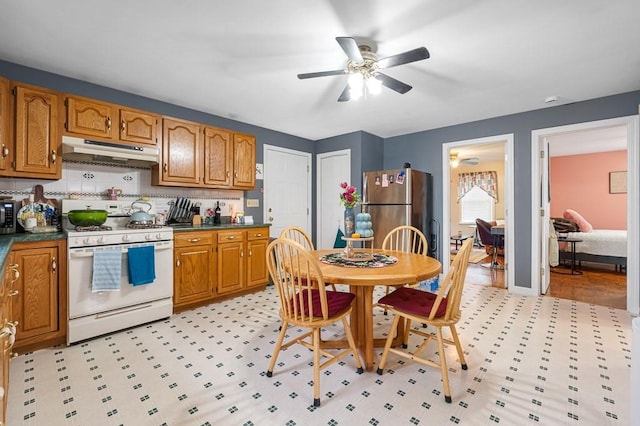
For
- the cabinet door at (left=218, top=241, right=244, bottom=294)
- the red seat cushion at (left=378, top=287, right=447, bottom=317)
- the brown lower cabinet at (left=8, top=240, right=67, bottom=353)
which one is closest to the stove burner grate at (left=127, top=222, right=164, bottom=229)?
the brown lower cabinet at (left=8, top=240, right=67, bottom=353)

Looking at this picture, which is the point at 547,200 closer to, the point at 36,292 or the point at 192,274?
the point at 192,274

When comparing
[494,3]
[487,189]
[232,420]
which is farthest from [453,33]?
[487,189]

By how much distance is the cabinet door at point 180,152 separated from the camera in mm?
3141

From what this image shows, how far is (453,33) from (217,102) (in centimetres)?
Result: 247

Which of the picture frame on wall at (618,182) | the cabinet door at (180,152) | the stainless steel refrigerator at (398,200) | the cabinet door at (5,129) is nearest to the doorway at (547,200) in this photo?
the stainless steel refrigerator at (398,200)

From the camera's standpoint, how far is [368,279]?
1.69 m

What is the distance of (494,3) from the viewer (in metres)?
1.74

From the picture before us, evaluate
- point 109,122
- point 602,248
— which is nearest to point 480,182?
point 602,248

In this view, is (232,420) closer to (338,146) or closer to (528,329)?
(528,329)

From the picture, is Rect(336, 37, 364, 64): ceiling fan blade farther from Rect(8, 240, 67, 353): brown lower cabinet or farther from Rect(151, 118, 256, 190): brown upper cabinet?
Rect(8, 240, 67, 353): brown lower cabinet

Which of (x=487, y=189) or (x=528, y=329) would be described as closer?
(x=528, y=329)

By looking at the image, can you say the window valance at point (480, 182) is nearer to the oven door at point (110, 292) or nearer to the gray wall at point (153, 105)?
the gray wall at point (153, 105)

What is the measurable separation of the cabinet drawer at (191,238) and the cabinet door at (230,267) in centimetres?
17

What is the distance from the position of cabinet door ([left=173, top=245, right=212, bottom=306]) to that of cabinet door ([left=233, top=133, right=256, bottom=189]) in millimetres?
1035
